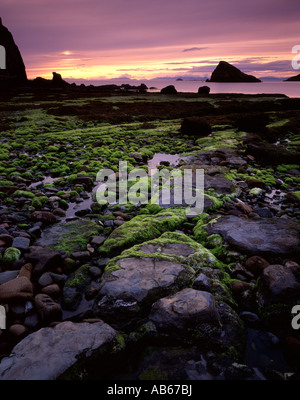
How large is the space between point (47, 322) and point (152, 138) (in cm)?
1486

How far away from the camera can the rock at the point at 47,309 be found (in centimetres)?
316

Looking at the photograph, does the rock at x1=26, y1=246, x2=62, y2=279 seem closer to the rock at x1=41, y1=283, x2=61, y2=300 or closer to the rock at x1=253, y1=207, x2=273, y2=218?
the rock at x1=41, y1=283, x2=61, y2=300

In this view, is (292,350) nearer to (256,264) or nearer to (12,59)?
(256,264)

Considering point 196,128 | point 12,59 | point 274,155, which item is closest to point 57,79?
point 12,59

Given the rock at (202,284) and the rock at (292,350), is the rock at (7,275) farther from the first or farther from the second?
the rock at (292,350)

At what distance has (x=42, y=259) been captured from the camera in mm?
4035

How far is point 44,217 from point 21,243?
1194 millimetres

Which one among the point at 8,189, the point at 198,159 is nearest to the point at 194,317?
the point at 8,189

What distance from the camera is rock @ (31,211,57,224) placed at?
560 cm

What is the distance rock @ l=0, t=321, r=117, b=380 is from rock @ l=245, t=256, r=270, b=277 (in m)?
2.33

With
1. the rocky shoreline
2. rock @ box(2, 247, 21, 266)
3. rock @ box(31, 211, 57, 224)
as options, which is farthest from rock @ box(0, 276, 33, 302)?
rock @ box(31, 211, 57, 224)

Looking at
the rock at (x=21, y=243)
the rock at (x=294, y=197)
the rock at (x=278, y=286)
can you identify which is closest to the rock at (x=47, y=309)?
the rock at (x=21, y=243)

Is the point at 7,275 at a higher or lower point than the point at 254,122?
lower

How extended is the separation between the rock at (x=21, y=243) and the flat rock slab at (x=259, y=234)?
3412 mm
